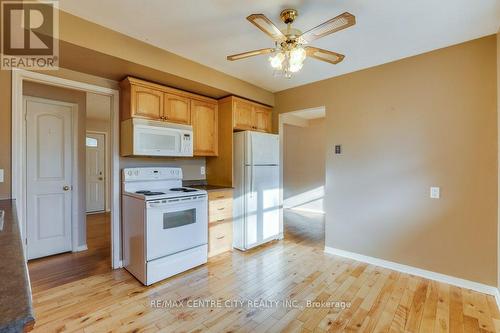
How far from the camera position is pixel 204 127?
11.4 feet

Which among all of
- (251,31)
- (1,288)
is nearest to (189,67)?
(251,31)

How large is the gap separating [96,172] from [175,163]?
373cm

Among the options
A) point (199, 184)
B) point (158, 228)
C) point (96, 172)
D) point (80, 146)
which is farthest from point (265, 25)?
point (96, 172)

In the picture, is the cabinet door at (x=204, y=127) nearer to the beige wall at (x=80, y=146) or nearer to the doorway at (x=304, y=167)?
the beige wall at (x=80, y=146)

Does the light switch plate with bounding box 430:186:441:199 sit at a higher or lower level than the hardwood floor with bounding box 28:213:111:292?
higher

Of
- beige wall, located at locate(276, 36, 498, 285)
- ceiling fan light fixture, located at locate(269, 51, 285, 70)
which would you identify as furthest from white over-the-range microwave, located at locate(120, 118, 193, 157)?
beige wall, located at locate(276, 36, 498, 285)

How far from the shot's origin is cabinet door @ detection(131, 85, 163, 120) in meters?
2.69

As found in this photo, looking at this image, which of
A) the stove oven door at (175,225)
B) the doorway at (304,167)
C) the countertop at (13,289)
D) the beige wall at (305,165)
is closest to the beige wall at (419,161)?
the stove oven door at (175,225)

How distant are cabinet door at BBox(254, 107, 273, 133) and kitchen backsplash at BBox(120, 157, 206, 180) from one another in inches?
41.6

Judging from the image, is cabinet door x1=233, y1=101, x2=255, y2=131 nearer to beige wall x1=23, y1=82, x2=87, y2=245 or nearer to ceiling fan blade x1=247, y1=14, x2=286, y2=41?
ceiling fan blade x1=247, y1=14, x2=286, y2=41

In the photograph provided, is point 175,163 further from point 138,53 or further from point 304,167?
point 304,167

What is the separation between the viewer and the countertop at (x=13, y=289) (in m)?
0.53

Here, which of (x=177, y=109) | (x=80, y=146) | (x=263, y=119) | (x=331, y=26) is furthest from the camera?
(x=263, y=119)

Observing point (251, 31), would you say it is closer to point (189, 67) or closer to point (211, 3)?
point (211, 3)
